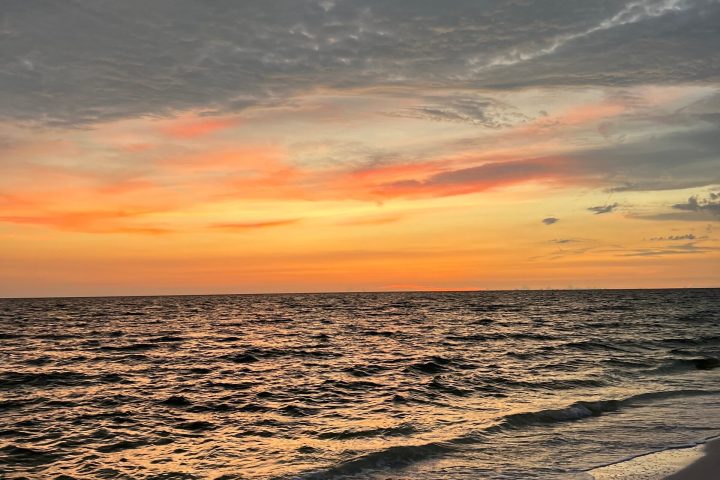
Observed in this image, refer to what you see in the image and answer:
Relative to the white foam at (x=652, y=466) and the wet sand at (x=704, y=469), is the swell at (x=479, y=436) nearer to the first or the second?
the white foam at (x=652, y=466)

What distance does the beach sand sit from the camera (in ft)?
44.9

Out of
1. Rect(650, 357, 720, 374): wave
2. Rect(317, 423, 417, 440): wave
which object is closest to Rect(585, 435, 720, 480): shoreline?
Rect(317, 423, 417, 440): wave

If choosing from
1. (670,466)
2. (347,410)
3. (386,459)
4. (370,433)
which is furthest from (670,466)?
(347,410)

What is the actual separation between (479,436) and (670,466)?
216 inches

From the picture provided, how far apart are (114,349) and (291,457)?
101 feet

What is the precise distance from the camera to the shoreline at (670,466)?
45.0 ft

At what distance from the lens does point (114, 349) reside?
42469 mm

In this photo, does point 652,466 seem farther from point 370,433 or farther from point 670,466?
point 370,433

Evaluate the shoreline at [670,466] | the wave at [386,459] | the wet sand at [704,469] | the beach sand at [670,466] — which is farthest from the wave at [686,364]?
the wave at [386,459]

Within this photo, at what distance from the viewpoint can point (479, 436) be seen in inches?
721

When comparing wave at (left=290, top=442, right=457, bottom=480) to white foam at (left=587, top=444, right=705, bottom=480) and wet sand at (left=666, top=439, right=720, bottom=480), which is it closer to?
white foam at (left=587, top=444, right=705, bottom=480)

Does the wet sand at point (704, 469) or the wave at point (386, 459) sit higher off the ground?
the wet sand at point (704, 469)

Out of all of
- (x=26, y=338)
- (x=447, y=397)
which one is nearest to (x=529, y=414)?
(x=447, y=397)

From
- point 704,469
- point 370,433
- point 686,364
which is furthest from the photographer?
point 686,364
